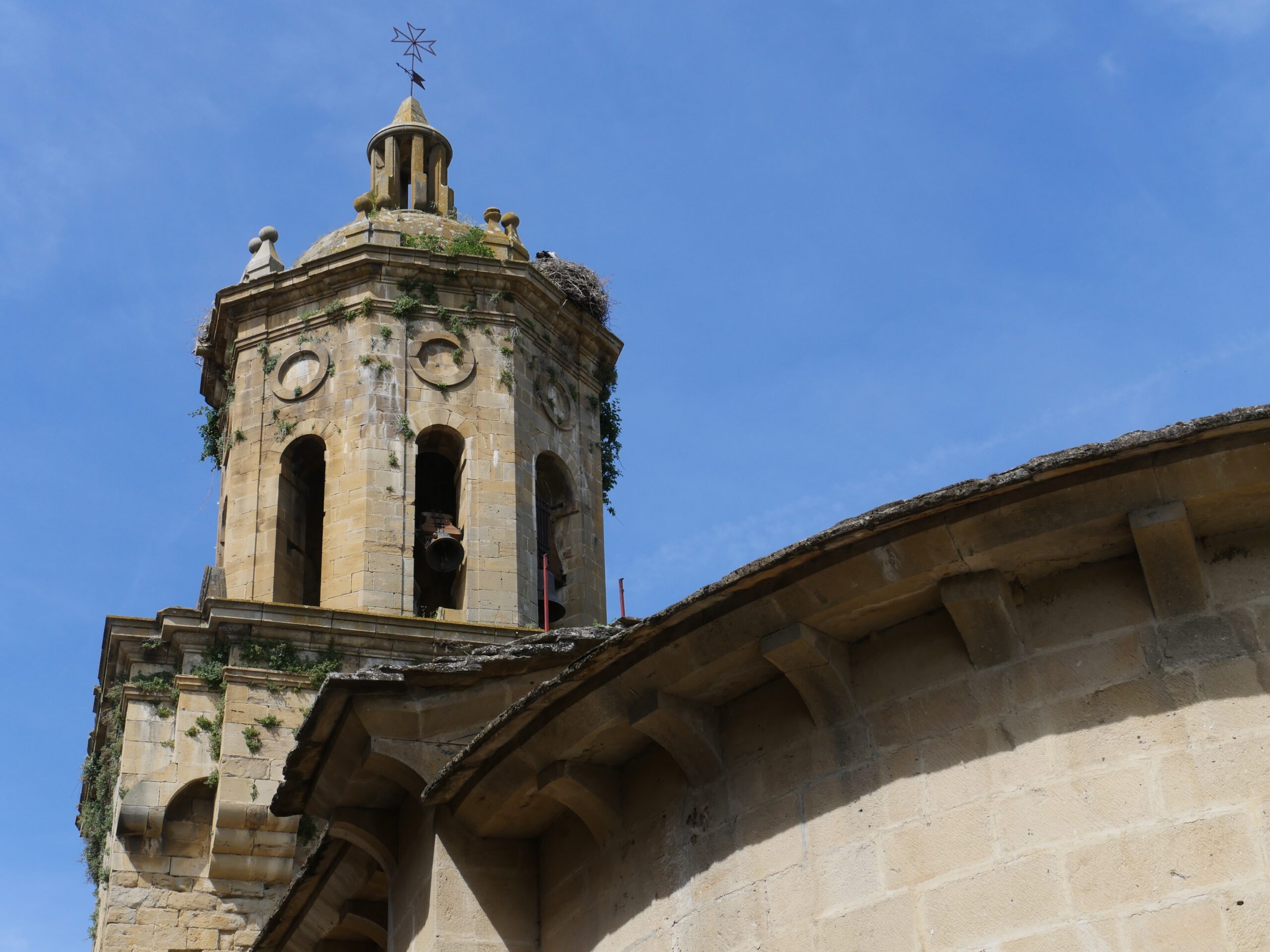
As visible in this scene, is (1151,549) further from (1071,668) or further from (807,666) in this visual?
(807,666)

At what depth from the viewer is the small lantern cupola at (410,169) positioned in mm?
24703

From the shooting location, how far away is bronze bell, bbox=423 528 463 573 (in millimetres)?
20344

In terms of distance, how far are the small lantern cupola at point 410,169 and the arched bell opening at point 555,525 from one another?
424 centimetres

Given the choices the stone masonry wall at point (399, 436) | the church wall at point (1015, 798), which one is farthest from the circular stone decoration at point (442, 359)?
the church wall at point (1015, 798)

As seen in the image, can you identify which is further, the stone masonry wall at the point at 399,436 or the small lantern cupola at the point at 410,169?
the small lantern cupola at the point at 410,169

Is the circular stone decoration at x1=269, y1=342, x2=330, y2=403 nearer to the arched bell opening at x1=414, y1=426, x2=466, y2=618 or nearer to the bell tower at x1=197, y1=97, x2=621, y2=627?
the bell tower at x1=197, y1=97, x2=621, y2=627

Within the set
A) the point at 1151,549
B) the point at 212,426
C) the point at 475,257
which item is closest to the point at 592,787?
Result: the point at 1151,549

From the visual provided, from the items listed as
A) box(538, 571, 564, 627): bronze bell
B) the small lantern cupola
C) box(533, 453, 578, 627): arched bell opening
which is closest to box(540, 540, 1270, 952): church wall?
box(538, 571, 564, 627): bronze bell

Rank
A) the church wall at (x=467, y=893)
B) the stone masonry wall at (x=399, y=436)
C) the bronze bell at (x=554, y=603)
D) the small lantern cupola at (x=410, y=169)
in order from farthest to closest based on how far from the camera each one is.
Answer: the small lantern cupola at (x=410, y=169)
the bronze bell at (x=554, y=603)
the stone masonry wall at (x=399, y=436)
the church wall at (x=467, y=893)

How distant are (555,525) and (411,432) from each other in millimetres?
2148

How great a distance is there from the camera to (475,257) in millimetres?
22109

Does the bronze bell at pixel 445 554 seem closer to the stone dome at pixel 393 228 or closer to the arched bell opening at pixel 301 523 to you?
the arched bell opening at pixel 301 523

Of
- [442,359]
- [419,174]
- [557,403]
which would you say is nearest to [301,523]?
[442,359]

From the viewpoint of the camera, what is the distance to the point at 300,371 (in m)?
21.8
